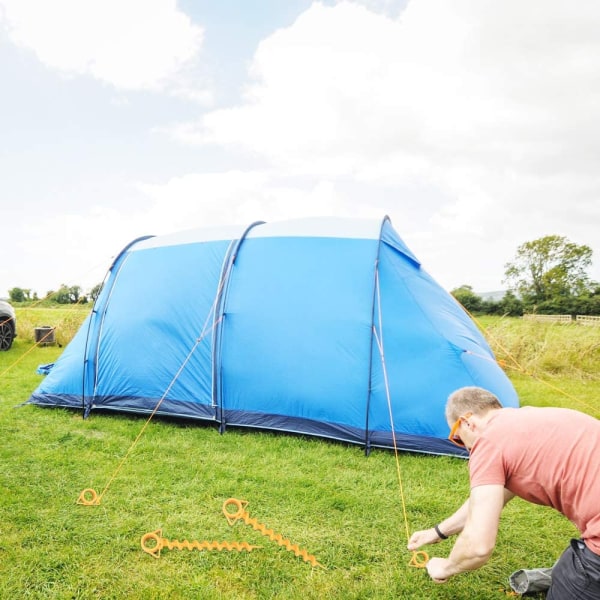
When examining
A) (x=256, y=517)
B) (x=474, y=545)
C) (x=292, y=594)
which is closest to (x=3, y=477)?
(x=256, y=517)

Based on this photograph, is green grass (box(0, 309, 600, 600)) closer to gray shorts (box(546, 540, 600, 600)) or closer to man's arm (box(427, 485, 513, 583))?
gray shorts (box(546, 540, 600, 600))

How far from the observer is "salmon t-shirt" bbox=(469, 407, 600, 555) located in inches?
68.0

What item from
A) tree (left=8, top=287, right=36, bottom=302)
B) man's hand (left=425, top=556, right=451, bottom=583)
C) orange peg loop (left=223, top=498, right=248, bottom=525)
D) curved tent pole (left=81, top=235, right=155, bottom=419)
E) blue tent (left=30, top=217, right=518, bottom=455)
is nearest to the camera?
man's hand (left=425, top=556, right=451, bottom=583)

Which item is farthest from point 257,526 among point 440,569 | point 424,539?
point 440,569

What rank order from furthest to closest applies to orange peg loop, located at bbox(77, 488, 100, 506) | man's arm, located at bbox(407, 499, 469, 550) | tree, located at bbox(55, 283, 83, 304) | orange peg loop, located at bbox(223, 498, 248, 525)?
tree, located at bbox(55, 283, 83, 304) → orange peg loop, located at bbox(77, 488, 100, 506) → orange peg loop, located at bbox(223, 498, 248, 525) → man's arm, located at bbox(407, 499, 469, 550)

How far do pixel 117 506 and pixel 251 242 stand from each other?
9.88ft

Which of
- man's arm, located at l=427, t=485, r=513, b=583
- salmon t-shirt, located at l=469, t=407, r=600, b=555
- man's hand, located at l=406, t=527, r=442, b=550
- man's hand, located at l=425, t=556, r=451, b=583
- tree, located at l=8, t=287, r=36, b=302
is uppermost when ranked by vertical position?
salmon t-shirt, located at l=469, t=407, r=600, b=555

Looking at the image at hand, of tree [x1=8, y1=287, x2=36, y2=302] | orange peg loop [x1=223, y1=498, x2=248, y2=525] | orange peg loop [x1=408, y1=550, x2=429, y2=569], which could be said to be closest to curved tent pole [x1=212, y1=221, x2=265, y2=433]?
orange peg loop [x1=223, y1=498, x2=248, y2=525]

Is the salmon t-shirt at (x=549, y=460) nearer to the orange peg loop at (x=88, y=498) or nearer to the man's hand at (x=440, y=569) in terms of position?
the man's hand at (x=440, y=569)

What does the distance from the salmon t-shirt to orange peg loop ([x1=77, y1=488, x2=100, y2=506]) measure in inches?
112

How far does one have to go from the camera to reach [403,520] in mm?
3318

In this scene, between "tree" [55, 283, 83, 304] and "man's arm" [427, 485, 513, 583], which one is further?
"tree" [55, 283, 83, 304]

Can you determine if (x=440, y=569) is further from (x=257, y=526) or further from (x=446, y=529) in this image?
(x=257, y=526)

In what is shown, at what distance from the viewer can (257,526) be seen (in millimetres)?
3176
